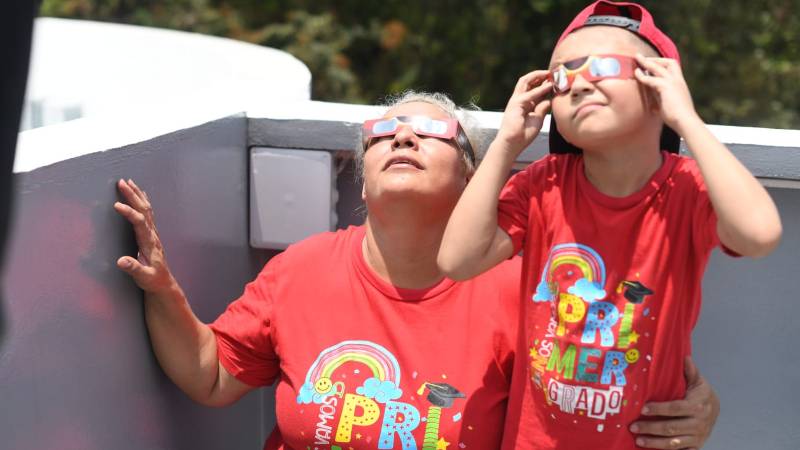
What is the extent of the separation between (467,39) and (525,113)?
33.0 feet

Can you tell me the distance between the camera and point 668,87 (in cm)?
223

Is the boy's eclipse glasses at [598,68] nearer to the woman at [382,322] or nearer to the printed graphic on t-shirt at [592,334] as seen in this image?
the printed graphic on t-shirt at [592,334]

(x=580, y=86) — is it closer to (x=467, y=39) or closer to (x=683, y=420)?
(x=683, y=420)

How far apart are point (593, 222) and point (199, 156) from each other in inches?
48.8

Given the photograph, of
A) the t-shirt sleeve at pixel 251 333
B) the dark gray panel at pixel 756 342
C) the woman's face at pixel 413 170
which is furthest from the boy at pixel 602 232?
the dark gray panel at pixel 756 342

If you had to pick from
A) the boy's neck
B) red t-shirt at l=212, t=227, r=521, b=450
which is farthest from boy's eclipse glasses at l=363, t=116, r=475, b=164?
the boy's neck

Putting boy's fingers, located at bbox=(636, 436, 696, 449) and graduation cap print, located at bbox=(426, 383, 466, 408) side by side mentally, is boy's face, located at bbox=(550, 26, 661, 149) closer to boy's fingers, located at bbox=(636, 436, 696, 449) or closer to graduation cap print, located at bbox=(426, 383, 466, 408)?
boy's fingers, located at bbox=(636, 436, 696, 449)

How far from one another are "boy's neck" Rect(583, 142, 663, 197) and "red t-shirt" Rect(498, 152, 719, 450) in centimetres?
2

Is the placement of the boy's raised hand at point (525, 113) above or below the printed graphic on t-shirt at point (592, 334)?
above

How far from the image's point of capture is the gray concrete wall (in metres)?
2.38

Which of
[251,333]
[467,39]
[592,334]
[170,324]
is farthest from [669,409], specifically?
[467,39]

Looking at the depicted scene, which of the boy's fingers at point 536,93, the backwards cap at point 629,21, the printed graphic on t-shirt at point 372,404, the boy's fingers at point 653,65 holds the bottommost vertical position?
the printed graphic on t-shirt at point 372,404

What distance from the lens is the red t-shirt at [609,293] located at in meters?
2.33

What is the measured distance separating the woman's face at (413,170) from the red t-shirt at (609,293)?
0.35 metres
